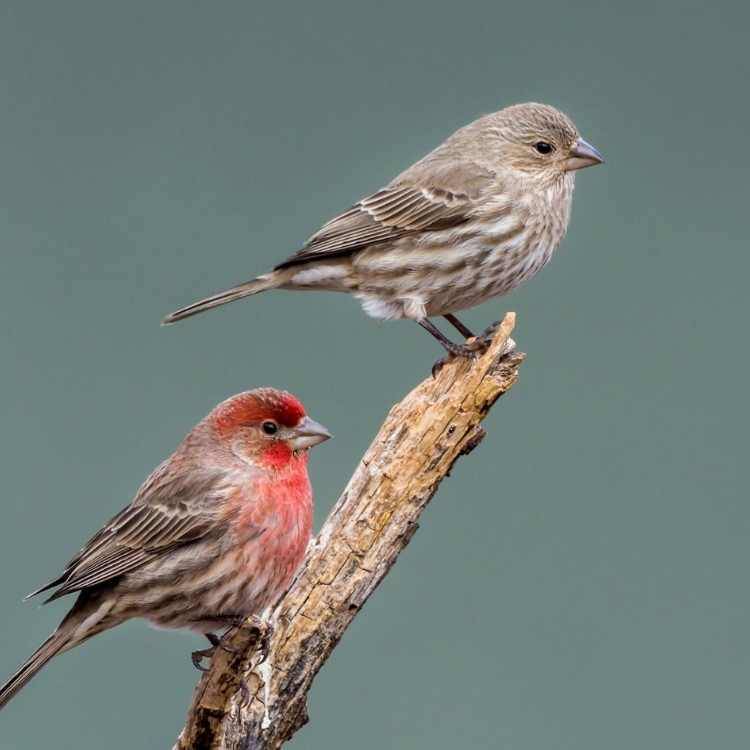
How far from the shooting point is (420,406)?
3938 mm

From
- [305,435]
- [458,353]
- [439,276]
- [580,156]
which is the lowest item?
[305,435]

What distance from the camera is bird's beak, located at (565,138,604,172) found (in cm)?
501

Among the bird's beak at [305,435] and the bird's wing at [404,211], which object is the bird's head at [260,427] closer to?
the bird's beak at [305,435]

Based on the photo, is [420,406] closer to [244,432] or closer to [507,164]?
[244,432]

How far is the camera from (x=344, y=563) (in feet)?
12.3

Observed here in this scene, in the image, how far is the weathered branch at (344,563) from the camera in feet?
11.4

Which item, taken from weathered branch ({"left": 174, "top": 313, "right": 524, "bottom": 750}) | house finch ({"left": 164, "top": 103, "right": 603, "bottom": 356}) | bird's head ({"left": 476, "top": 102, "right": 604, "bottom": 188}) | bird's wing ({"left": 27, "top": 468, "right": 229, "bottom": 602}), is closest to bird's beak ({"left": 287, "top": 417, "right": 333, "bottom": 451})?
weathered branch ({"left": 174, "top": 313, "right": 524, "bottom": 750})

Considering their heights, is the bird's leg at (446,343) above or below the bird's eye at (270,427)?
above

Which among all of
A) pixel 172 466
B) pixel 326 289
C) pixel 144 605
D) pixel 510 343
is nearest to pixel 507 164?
pixel 326 289

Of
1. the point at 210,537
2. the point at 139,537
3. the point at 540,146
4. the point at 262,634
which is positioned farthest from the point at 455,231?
the point at 262,634

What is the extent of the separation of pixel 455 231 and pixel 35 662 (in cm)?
202

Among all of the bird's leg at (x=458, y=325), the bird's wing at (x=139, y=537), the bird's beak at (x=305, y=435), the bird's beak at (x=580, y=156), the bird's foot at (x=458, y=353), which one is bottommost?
the bird's wing at (x=139, y=537)

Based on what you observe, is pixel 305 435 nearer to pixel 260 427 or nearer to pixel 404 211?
pixel 260 427

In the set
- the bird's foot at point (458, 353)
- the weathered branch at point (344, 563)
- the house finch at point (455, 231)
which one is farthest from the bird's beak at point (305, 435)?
the house finch at point (455, 231)
